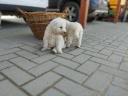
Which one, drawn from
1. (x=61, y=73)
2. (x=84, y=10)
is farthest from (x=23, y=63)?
(x=84, y=10)

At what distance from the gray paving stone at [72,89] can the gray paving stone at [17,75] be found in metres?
0.29

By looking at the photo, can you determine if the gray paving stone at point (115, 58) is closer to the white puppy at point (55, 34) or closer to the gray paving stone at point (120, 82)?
the gray paving stone at point (120, 82)

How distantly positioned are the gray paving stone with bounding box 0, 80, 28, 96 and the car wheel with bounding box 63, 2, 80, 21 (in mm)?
3882

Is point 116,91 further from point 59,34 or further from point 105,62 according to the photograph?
point 59,34

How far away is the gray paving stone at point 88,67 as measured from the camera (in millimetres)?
1650

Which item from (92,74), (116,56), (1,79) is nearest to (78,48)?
(116,56)

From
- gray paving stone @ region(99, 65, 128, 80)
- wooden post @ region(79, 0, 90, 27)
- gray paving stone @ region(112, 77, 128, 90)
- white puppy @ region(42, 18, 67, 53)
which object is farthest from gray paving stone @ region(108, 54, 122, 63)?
wooden post @ region(79, 0, 90, 27)

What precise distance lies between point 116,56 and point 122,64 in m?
0.30

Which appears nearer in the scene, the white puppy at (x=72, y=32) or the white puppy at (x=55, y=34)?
the white puppy at (x=55, y=34)

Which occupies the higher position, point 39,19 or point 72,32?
point 39,19

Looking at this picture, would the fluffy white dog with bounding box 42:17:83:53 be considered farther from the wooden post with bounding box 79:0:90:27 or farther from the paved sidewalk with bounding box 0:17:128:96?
the wooden post with bounding box 79:0:90:27

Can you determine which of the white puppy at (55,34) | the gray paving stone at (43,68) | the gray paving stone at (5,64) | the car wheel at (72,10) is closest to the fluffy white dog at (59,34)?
the white puppy at (55,34)

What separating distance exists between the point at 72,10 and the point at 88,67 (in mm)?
3493

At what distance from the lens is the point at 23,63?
1.72m
